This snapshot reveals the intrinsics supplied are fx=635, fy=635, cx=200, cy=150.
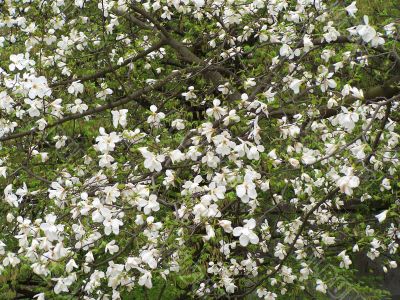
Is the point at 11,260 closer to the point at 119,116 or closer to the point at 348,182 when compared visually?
the point at 119,116

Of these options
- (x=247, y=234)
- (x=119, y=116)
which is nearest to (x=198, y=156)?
(x=119, y=116)

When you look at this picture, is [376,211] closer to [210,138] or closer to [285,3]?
[285,3]

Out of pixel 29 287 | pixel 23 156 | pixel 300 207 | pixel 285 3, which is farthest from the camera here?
pixel 29 287

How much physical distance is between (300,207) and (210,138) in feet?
9.32

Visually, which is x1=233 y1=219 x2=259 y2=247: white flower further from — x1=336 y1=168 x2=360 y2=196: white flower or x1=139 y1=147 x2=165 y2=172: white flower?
x1=139 y1=147 x2=165 y2=172: white flower

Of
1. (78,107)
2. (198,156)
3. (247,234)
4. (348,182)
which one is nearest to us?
(348,182)

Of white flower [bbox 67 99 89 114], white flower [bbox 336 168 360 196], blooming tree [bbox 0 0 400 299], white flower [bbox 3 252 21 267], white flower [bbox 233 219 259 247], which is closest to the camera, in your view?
white flower [bbox 336 168 360 196]

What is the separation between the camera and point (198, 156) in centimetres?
403

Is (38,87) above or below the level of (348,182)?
above

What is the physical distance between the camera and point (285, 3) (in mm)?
5121

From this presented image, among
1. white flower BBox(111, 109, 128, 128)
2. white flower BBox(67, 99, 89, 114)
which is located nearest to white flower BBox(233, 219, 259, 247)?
white flower BBox(111, 109, 128, 128)

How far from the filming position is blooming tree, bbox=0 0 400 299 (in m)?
3.68

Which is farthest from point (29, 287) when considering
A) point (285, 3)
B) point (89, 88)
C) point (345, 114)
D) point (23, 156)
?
point (345, 114)

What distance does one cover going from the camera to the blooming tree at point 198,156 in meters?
3.68
